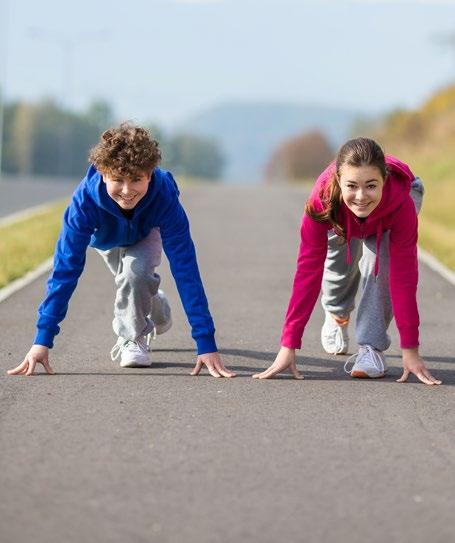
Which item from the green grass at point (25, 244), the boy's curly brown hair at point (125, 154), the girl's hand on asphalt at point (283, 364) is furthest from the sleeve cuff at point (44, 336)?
the green grass at point (25, 244)

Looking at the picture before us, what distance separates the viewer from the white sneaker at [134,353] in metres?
7.06

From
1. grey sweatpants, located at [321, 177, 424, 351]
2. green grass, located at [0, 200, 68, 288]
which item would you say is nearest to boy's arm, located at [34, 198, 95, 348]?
grey sweatpants, located at [321, 177, 424, 351]

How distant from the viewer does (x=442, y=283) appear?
11.9 meters

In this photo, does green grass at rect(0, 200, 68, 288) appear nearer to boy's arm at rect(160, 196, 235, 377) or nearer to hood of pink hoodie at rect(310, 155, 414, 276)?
boy's arm at rect(160, 196, 235, 377)

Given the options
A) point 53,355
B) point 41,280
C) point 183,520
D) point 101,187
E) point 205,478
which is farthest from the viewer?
point 41,280

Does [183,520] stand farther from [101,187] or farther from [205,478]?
[101,187]

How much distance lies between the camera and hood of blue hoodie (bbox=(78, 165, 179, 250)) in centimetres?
654

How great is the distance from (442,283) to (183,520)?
317 inches

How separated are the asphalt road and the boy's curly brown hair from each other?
3.51 ft

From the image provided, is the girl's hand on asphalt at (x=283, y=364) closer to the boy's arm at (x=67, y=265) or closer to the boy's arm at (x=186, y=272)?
the boy's arm at (x=186, y=272)

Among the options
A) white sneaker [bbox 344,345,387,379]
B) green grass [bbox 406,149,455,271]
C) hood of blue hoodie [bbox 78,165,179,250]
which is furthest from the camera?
green grass [bbox 406,149,455,271]

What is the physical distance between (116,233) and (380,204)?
1.37 metres

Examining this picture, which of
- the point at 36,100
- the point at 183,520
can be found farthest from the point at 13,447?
the point at 36,100

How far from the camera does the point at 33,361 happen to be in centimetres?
659
